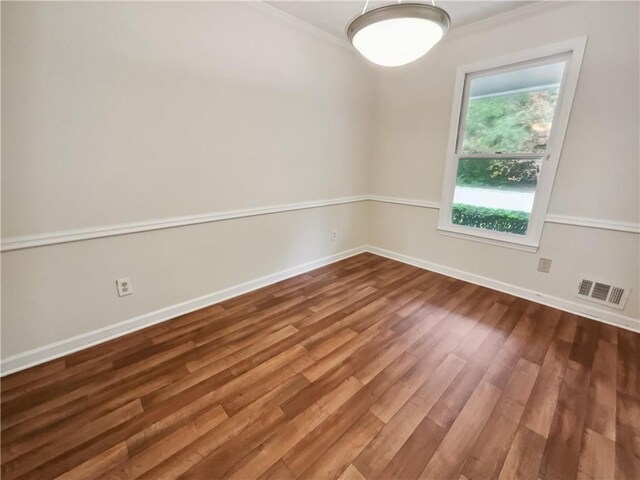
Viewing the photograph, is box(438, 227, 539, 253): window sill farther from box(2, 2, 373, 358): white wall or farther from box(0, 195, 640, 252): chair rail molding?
box(2, 2, 373, 358): white wall

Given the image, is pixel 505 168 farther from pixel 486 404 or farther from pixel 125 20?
pixel 125 20

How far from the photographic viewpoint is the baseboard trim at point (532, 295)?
2150 millimetres

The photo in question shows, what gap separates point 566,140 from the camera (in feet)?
7.25

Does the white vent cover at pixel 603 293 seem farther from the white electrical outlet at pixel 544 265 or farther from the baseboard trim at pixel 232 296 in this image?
the white electrical outlet at pixel 544 265

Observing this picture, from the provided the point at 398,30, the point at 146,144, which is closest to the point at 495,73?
the point at 398,30

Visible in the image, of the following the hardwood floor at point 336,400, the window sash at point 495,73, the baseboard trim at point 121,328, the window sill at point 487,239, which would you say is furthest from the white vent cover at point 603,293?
the baseboard trim at point 121,328

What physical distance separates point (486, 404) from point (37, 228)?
273cm

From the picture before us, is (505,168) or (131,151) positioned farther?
(505,168)

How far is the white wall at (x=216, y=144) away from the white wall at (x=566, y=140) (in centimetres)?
1

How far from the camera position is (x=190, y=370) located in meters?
1.66

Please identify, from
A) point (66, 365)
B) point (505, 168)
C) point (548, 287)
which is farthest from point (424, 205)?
point (66, 365)

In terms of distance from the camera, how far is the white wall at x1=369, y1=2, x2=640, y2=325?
1.97 m

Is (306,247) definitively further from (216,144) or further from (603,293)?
(603,293)

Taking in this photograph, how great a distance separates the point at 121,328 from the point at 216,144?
156cm
